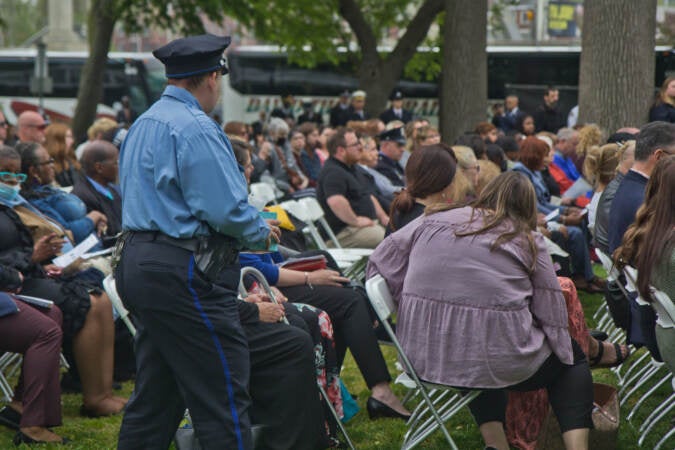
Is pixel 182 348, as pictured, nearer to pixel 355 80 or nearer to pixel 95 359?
pixel 95 359

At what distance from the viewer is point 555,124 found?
20688 mm

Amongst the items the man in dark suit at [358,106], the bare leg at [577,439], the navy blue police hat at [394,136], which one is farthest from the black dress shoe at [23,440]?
the man in dark suit at [358,106]

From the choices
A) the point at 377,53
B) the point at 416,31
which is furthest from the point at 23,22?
the point at 416,31

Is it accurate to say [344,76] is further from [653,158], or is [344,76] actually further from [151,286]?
[151,286]

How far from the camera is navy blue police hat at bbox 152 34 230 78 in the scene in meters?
3.96

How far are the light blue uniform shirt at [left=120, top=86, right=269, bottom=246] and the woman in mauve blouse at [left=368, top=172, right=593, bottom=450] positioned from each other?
1070 millimetres

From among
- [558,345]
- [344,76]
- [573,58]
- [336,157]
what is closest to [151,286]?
[558,345]

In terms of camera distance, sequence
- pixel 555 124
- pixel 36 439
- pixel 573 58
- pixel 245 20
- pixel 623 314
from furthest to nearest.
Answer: pixel 573 58, pixel 555 124, pixel 245 20, pixel 623 314, pixel 36 439

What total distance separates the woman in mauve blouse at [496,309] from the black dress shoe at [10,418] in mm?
2387

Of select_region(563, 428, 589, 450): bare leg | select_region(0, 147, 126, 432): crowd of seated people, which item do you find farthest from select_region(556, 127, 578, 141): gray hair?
select_region(563, 428, 589, 450): bare leg

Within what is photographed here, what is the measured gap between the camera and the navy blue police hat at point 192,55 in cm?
396

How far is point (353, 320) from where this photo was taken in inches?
240

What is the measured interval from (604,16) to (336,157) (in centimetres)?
396

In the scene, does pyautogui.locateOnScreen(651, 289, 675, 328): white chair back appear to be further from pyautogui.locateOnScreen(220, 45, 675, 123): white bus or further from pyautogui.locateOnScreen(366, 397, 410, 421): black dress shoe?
pyautogui.locateOnScreen(220, 45, 675, 123): white bus
